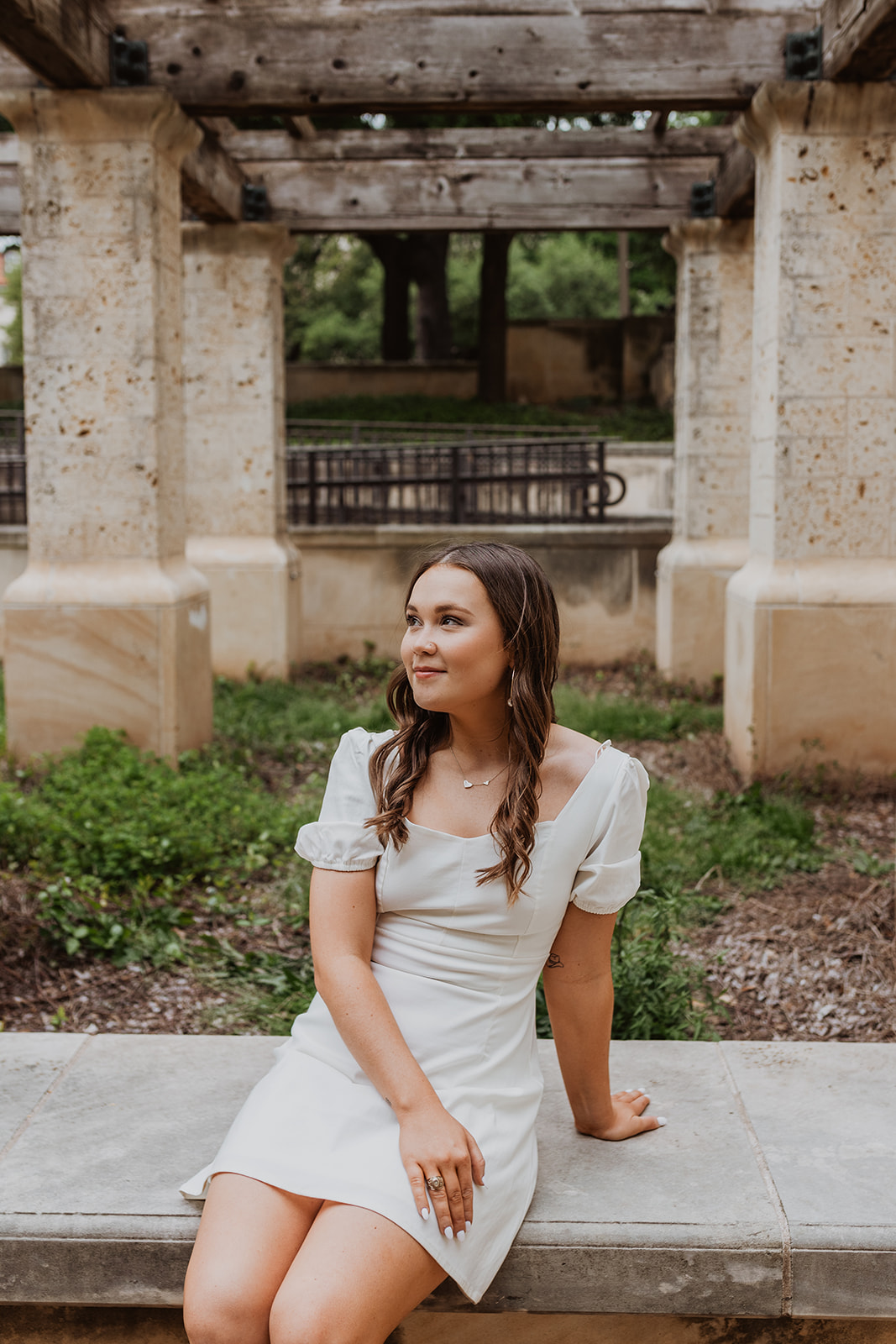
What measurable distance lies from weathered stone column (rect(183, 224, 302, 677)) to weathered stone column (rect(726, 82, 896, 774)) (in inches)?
181

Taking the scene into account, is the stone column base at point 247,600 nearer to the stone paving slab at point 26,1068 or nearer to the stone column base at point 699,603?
the stone column base at point 699,603

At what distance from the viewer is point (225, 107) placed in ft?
21.5

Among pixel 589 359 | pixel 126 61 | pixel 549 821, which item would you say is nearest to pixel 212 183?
pixel 126 61

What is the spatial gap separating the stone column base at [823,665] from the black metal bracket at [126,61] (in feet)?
14.1

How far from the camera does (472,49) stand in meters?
6.34

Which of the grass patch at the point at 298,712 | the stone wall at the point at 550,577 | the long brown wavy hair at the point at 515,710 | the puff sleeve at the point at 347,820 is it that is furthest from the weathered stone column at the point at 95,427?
the stone wall at the point at 550,577

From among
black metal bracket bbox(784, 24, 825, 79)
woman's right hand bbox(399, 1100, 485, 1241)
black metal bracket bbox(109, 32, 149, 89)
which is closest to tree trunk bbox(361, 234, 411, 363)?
black metal bracket bbox(109, 32, 149, 89)

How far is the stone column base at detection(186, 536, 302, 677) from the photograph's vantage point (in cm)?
1009

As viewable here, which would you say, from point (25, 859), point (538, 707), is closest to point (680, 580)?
point (25, 859)

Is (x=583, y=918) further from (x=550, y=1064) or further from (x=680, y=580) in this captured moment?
(x=680, y=580)

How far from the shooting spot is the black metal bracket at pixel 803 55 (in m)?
6.29

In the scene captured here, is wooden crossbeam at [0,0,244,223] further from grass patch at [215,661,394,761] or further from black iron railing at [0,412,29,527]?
black iron railing at [0,412,29,527]

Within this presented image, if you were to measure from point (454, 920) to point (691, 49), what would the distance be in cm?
562

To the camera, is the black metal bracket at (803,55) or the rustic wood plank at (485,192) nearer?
the black metal bracket at (803,55)
